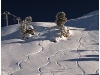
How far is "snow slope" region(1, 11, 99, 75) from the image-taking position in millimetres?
15669

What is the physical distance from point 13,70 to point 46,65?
1.96m

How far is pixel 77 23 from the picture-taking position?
30.9 m

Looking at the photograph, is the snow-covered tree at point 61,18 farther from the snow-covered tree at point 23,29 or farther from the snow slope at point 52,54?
the snow-covered tree at point 23,29

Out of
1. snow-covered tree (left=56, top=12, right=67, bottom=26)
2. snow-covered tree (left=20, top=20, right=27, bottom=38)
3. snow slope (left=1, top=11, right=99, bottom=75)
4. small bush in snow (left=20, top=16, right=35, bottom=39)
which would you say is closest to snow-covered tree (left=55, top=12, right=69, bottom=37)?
snow-covered tree (left=56, top=12, right=67, bottom=26)

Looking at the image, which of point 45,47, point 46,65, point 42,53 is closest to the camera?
point 46,65

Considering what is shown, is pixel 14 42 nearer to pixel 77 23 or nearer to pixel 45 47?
pixel 45 47

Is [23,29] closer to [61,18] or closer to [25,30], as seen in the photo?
[25,30]

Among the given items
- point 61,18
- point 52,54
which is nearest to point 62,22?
point 61,18

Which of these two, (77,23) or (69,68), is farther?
(77,23)

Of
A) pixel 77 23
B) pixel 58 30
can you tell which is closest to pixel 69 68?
pixel 58 30

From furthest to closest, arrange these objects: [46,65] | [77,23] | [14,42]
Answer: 1. [77,23]
2. [14,42]
3. [46,65]

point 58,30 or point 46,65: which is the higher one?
point 58,30

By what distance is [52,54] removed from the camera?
1922 cm

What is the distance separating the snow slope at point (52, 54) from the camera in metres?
15.7
